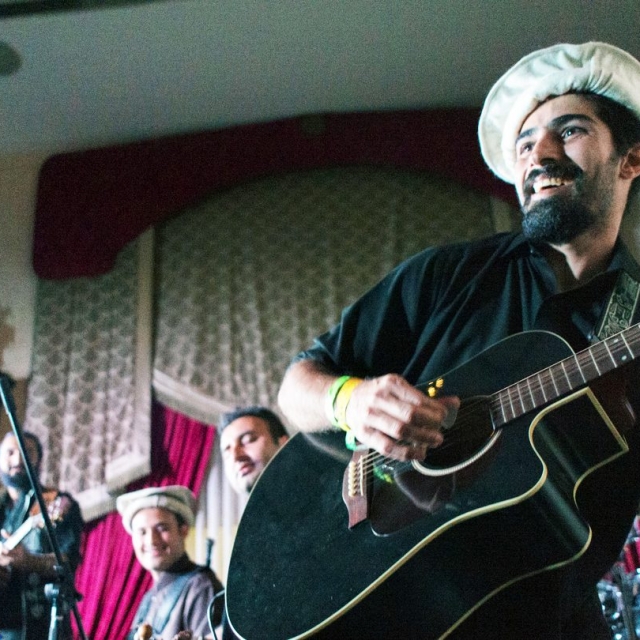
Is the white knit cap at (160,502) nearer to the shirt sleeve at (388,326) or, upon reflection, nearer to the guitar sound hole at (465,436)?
the shirt sleeve at (388,326)

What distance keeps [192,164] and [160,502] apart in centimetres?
153

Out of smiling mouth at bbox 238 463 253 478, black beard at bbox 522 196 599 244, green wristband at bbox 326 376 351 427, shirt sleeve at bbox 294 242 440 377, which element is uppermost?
black beard at bbox 522 196 599 244

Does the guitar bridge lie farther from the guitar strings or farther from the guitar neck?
the guitar neck

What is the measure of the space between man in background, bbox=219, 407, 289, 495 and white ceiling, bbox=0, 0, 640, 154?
1.42 meters

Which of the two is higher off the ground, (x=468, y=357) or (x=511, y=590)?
(x=468, y=357)

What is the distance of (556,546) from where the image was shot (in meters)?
0.76

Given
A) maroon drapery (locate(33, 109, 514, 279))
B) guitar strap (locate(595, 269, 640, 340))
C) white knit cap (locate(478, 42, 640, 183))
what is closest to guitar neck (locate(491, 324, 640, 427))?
guitar strap (locate(595, 269, 640, 340))

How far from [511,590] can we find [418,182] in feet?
8.35

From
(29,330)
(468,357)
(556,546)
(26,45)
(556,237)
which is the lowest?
(29,330)

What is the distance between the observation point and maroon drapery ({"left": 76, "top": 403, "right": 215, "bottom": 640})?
7.84ft

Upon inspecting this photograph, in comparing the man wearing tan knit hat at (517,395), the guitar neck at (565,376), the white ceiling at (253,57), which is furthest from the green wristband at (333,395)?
the white ceiling at (253,57)

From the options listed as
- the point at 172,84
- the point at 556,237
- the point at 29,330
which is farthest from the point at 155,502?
the point at 556,237

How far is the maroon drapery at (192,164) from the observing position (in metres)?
3.10

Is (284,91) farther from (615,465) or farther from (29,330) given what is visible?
(615,465)
